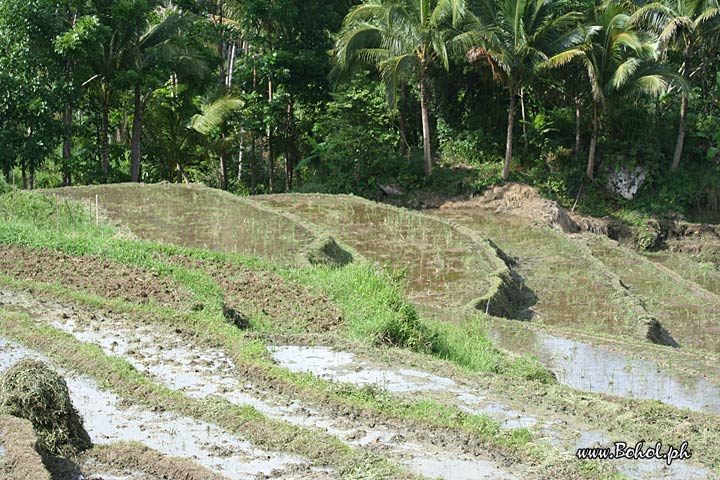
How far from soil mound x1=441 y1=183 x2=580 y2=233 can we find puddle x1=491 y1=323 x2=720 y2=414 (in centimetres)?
812

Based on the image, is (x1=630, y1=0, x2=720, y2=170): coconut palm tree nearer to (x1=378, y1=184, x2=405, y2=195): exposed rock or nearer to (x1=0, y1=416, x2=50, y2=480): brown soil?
(x1=378, y1=184, x2=405, y2=195): exposed rock

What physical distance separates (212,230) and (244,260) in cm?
288

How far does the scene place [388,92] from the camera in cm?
1992

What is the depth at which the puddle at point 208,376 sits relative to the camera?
19.5ft

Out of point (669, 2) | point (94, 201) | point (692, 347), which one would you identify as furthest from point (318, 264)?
point (669, 2)

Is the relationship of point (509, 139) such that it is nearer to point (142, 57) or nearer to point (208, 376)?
point (142, 57)

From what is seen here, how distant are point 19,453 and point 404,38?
51.8 feet

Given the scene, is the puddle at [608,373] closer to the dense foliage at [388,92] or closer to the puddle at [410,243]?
the puddle at [410,243]

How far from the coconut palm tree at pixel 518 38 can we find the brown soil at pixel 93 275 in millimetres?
10773

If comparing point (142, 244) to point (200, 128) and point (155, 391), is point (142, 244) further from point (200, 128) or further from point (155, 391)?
point (200, 128)

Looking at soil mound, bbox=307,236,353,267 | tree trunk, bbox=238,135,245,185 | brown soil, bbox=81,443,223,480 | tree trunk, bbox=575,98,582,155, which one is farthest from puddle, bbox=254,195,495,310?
tree trunk, bbox=238,135,245,185

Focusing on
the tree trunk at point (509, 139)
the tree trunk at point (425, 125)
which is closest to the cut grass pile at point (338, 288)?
the tree trunk at point (425, 125)

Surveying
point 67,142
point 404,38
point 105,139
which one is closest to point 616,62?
point 404,38

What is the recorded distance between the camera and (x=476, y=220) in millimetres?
18266
